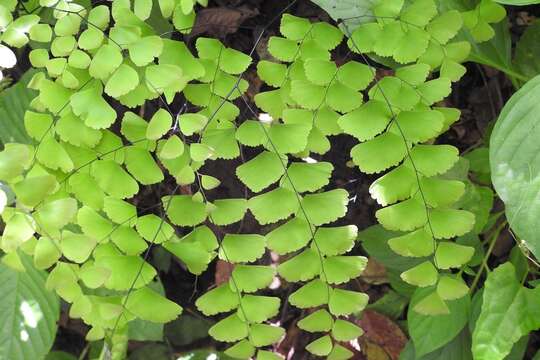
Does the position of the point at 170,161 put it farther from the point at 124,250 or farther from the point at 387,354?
the point at 387,354

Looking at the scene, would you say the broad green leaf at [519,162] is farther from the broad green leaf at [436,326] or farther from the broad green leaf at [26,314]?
the broad green leaf at [26,314]

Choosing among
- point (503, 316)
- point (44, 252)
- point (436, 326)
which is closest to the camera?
point (44, 252)

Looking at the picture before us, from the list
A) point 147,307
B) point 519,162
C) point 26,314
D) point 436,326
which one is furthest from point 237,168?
point 26,314

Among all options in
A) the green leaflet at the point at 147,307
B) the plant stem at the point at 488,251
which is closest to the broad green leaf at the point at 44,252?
the green leaflet at the point at 147,307

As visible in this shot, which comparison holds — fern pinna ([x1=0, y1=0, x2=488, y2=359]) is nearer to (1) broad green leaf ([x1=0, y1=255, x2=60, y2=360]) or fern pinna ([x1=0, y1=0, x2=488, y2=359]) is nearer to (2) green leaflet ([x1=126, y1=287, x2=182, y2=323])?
(2) green leaflet ([x1=126, y1=287, x2=182, y2=323])

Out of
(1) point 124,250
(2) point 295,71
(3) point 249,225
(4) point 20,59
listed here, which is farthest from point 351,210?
(4) point 20,59

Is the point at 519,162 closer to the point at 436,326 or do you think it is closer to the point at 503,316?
the point at 503,316
